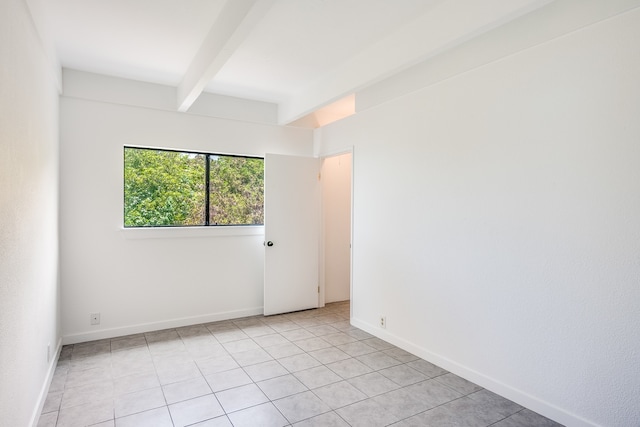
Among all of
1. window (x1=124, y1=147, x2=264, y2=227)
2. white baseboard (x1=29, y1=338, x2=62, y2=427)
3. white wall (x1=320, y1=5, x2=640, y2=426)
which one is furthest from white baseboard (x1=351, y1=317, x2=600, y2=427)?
white baseboard (x1=29, y1=338, x2=62, y2=427)

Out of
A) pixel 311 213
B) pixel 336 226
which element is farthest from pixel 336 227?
pixel 311 213

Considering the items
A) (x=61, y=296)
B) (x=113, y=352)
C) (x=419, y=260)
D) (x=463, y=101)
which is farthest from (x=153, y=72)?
(x=419, y=260)

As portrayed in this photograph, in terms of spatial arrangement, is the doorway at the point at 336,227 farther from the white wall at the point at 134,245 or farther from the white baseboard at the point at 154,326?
the white baseboard at the point at 154,326

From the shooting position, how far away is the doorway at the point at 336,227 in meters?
5.04

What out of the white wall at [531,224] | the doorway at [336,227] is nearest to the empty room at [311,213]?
the white wall at [531,224]

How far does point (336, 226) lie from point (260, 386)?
281cm

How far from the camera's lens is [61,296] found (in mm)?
3402

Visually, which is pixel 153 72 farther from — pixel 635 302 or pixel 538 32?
pixel 635 302

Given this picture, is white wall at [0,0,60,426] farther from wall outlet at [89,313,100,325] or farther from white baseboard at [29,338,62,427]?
wall outlet at [89,313,100,325]

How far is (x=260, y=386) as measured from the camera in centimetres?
264

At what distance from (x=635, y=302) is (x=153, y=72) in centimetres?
417

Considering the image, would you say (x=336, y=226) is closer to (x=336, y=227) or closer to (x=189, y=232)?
(x=336, y=227)

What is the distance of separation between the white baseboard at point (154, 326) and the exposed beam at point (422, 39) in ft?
8.85

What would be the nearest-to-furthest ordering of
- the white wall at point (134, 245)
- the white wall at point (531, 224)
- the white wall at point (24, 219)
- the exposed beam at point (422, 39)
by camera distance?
the white wall at point (24, 219) → the white wall at point (531, 224) → the exposed beam at point (422, 39) → the white wall at point (134, 245)
